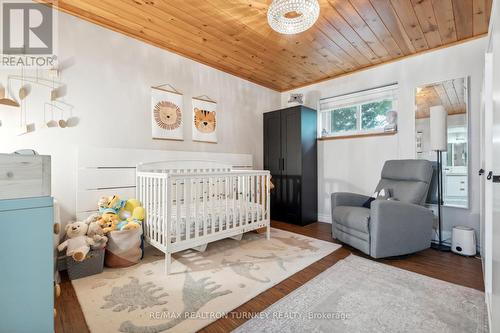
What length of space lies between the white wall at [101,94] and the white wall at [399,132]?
196cm

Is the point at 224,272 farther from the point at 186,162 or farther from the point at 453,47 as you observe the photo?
the point at 453,47

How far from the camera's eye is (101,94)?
7.58 feet

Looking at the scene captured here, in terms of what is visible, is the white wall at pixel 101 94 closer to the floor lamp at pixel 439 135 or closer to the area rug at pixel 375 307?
the area rug at pixel 375 307

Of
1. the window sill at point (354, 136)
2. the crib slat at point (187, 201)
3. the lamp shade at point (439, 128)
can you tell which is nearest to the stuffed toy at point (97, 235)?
the crib slat at point (187, 201)

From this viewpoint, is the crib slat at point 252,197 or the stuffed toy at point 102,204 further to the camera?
the crib slat at point 252,197

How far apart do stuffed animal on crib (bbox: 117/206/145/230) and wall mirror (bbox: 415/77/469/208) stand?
3283mm

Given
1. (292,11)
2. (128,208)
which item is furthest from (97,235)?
(292,11)

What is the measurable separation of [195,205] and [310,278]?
1.20 metres

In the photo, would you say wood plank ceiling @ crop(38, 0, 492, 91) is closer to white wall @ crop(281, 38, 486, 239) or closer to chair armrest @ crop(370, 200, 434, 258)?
white wall @ crop(281, 38, 486, 239)

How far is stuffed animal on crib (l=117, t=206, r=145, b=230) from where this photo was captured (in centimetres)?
204

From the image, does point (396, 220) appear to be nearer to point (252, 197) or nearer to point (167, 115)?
point (252, 197)

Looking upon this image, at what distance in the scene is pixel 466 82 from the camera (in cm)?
254

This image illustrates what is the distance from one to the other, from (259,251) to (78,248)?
1.60 m

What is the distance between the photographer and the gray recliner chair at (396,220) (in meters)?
2.11
